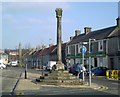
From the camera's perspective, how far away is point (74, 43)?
69.6 metres

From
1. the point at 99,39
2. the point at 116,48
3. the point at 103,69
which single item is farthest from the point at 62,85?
the point at 99,39

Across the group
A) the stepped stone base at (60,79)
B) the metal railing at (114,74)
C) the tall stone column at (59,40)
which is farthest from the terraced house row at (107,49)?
the stepped stone base at (60,79)

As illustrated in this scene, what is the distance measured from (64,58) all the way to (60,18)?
50430 millimetres

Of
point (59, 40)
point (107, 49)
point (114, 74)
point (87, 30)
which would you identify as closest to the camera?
point (59, 40)

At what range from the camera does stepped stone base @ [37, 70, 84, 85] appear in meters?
25.2

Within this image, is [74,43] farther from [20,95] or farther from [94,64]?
[20,95]

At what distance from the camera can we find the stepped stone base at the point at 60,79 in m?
25.2

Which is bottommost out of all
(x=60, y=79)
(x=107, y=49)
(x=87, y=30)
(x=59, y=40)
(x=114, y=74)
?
(x=60, y=79)

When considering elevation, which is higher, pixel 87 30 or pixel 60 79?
pixel 87 30

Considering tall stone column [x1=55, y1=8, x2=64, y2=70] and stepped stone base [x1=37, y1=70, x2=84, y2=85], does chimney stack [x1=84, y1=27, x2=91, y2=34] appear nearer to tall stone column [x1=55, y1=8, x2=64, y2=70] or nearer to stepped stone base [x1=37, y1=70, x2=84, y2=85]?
tall stone column [x1=55, y1=8, x2=64, y2=70]

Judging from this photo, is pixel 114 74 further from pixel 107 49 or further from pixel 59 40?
pixel 107 49

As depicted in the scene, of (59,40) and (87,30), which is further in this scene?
(87,30)

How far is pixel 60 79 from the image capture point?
25656 millimetres

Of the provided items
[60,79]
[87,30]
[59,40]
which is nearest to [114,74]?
[59,40]
